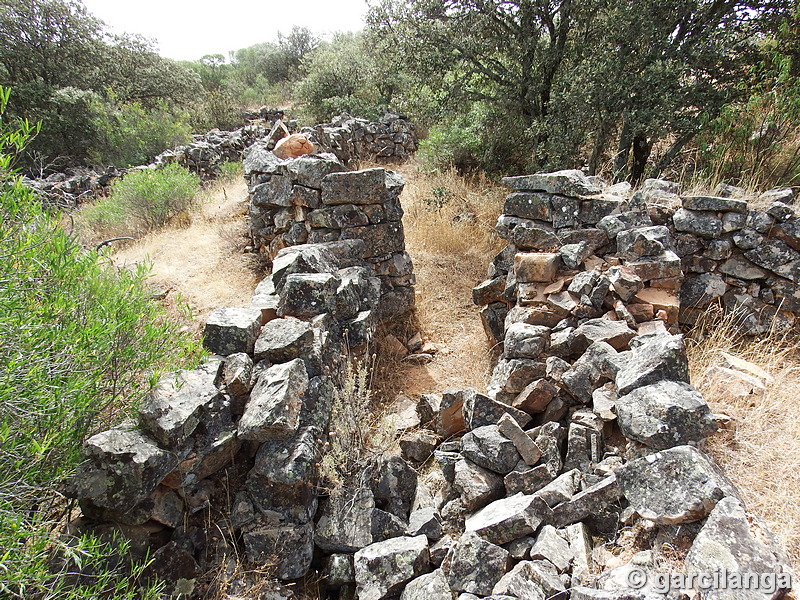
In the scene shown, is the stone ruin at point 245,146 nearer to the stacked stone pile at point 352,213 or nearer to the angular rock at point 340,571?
the stacked stone pile at point 352,213

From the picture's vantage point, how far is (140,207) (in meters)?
8.78

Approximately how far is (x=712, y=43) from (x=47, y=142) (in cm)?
1943

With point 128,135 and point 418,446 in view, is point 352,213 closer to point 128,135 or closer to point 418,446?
point 418,446

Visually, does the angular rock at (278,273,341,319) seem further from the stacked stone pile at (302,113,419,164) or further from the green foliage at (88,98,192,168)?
the green foliage at (88,98,192,168)

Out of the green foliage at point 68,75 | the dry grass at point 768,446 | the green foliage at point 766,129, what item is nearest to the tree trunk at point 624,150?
the green foliage at point 766,129

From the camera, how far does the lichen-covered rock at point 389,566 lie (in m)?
2.54

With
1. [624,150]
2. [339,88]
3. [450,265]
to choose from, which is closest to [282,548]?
[450,265]

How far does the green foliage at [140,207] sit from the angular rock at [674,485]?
9182 millimetres

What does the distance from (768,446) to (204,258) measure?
24.1 ft

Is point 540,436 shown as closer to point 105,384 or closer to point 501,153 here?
point 105,384

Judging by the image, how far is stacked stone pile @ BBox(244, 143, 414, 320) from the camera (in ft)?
17.6

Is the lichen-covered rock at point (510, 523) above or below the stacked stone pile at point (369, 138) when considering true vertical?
below

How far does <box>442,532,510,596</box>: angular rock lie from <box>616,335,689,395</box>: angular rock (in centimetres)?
131

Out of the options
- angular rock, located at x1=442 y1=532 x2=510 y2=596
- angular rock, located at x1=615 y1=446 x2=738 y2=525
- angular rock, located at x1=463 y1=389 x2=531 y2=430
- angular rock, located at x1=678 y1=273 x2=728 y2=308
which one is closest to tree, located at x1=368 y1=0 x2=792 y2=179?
angular rock, located at x1=678 y1=273 x2=728 y2=308
